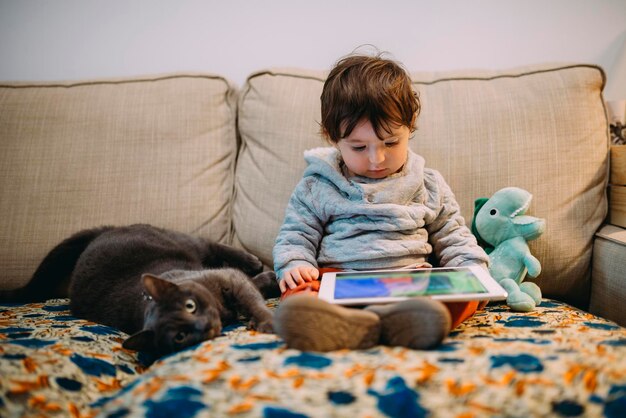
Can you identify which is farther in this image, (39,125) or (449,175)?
(39,125)

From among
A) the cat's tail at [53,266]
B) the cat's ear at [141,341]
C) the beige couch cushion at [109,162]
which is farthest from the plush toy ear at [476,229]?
the cat's tail at [53,266]

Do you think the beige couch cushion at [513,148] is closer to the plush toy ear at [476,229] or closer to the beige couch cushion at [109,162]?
the plush toy ear at [476,229]

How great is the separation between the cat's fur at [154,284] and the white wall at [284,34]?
84cm

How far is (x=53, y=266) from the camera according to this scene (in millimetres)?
1570

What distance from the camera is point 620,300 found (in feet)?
4.46

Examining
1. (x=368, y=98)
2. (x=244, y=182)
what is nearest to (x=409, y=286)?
(x=368, y=98)

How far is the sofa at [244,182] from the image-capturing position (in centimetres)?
96

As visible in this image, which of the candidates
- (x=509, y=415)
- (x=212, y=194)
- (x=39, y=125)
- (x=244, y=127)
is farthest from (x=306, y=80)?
(x=509, y=415)

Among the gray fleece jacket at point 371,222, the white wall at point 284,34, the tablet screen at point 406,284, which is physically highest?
the white wall at point 284,34

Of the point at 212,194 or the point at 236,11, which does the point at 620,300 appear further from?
the point at 236,11

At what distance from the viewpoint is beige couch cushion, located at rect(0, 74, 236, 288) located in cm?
167

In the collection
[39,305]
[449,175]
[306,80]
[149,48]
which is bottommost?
[39,305]

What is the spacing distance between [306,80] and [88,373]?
115 centimetres

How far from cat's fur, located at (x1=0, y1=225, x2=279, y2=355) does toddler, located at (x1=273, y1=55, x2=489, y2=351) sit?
0.16 meters
